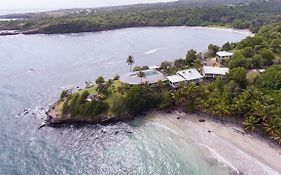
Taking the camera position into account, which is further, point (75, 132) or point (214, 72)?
point (214, 72)

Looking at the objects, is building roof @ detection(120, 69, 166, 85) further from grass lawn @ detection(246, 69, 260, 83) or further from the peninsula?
grass lawn @ detection(246, 69, 260, 83)

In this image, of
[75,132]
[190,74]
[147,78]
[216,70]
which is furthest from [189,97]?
[75,132]

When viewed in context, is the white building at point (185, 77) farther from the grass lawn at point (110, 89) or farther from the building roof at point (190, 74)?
the grass lawn at point (110, 89)

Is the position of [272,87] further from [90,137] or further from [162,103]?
[90,137]

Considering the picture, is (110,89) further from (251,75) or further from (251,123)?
(251,75)

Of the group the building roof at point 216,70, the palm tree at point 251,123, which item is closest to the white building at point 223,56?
the building roof at point 216,70

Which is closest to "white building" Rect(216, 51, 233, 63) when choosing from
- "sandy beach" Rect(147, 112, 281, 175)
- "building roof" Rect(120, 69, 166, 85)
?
"building roof" Rect(120, 69, 166, 85)

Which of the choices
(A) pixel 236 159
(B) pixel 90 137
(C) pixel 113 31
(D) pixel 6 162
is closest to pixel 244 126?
(A) pixel 236 159
